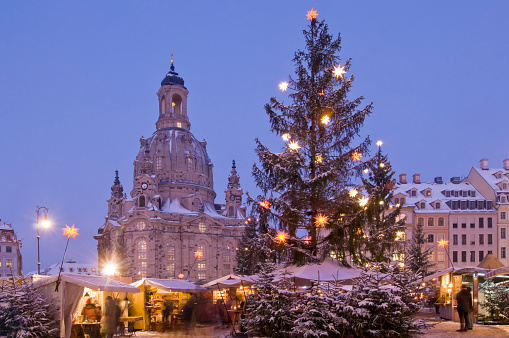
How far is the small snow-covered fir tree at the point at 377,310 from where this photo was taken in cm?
1430

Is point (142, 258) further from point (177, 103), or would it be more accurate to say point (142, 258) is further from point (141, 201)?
point (177, 103)

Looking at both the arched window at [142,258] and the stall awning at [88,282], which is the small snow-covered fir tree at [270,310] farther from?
the arched window at [142,258]

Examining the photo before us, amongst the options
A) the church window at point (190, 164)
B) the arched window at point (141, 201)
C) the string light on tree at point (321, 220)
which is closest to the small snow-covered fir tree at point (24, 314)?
the string light on tree at point (321, 220)

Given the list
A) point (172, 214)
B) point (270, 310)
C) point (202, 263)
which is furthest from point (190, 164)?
point (270, 310)

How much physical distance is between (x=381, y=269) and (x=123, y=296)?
41.6ft

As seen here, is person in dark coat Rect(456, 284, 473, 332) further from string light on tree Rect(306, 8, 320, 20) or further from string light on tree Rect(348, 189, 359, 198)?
string light on tree Rect(306, 8, 320, 20)

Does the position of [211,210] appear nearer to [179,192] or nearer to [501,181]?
[179,192]

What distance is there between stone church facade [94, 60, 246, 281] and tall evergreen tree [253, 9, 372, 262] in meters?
59.8

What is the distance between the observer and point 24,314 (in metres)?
17.1

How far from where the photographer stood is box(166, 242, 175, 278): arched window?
8288 cm

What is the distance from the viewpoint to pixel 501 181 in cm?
6750

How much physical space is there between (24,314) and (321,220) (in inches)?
395

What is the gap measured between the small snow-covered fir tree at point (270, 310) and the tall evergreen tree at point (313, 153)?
316 centimetres

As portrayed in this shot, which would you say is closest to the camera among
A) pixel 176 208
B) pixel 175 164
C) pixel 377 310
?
pixel 377 310
